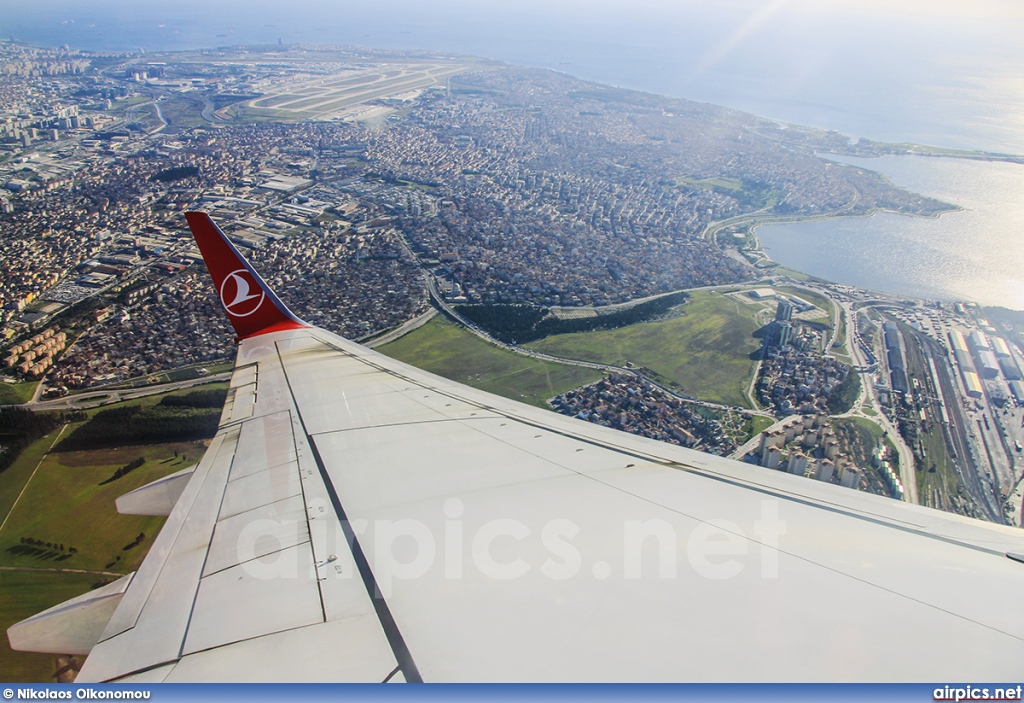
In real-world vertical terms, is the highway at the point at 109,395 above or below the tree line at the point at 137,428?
below

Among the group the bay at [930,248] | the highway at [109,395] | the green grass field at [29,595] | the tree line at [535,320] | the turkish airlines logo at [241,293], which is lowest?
the highway at [109,395]

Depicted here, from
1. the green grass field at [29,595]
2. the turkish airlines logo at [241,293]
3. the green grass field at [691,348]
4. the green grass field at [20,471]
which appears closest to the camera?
the turkish airlines logo at [241,293]

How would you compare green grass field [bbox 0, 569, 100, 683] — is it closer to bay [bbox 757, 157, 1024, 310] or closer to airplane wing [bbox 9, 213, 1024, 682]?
airplane wing [bbox 9, 213, 1024, 682]

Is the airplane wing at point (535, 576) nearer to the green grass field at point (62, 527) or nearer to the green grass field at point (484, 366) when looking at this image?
the green grass field at point (62, 527)

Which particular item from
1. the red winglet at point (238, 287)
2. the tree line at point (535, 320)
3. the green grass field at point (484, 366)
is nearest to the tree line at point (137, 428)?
the green grass field at point (484, 366)

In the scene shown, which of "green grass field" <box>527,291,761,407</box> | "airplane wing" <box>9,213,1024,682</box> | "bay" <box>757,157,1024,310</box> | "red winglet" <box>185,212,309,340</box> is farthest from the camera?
"bay" <box>757,157,1024,310</box>

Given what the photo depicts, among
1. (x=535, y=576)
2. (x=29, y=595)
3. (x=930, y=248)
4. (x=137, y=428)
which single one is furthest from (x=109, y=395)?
(x=930, y=248)
